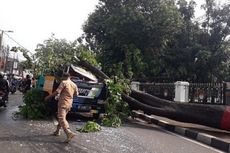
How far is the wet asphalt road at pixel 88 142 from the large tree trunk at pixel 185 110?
6.94ft

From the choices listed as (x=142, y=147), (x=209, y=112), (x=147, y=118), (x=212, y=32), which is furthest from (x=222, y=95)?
(x=212, y=32)

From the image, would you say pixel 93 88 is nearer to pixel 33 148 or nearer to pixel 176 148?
pixel 176 148

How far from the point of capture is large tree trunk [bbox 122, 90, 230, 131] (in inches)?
535

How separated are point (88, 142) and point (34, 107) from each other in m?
5.67

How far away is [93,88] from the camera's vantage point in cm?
1553

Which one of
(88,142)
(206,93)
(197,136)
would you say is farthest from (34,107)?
(206,93)

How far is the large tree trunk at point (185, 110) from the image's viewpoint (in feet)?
44.5

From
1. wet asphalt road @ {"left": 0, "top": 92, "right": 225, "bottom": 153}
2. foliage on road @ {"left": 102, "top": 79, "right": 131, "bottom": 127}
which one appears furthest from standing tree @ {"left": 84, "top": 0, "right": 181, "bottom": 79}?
wet asphalt road @ {"left": 0, "top": 92, "right": 225, "bottom": 153}

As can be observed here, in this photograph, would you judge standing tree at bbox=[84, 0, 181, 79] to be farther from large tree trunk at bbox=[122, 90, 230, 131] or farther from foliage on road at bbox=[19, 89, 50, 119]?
foliage on road at bbox=[19, 89, 50, 119]

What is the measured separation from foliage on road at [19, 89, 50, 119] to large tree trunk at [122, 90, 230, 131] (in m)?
3.07

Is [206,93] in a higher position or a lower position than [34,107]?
higher

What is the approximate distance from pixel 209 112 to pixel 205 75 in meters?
22.0

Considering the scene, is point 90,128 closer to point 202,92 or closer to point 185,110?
point 185,110

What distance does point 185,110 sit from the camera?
14.6 meters
